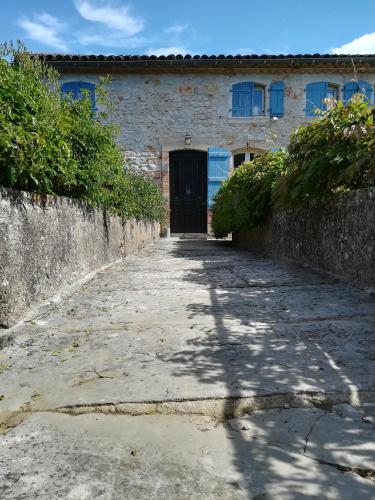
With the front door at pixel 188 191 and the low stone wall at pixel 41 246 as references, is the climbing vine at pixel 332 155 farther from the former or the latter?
the front door at pixel 188 191

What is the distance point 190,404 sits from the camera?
167 centimetres

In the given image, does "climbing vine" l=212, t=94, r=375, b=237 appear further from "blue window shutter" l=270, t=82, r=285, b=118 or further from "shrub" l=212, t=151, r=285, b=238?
"blue window shutter" l=270, t=82, r=285, b=118

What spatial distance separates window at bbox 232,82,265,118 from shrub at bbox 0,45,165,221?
1066 centimetres

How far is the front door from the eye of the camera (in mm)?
15945

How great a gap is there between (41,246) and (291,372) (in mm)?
2256

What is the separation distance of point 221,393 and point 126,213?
5578mm

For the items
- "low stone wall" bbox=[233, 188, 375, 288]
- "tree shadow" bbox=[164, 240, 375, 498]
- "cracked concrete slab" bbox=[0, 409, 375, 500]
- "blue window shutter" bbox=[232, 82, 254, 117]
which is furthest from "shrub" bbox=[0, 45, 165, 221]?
"blue window shutter" bbox=[232, 82, 254, 117]

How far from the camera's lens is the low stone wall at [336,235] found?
3867 millimetres

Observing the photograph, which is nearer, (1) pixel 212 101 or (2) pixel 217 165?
(1) pixel 212 101

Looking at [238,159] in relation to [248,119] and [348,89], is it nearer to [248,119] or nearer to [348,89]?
[248,119]

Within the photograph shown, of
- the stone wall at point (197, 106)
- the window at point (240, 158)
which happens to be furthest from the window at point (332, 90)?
the window at point (240, 158)

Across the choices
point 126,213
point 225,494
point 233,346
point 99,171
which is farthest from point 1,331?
point 126,213

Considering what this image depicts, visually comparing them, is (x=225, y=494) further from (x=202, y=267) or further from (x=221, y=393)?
(x=202, y=267)


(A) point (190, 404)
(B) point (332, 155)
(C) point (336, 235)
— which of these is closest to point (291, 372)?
(A) point (190, 404)
